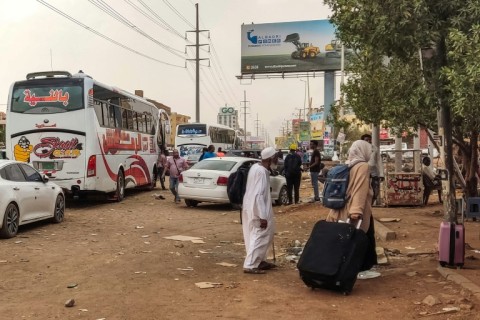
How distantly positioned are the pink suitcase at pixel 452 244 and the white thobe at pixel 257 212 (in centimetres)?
225

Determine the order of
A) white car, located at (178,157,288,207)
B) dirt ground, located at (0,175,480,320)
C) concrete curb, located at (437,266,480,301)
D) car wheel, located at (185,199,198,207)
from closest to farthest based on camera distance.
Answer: dirt ground, located at (0,175,480,320), concrete curb, located at (437,266,480,301), white car, located at (178,157,288,207), car wheel, located at (185,199,198,207)

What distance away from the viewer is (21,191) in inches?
401

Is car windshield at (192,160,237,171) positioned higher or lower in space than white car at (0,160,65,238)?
higher

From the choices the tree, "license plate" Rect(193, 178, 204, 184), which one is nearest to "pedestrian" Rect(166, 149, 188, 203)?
"license plate" Rect(193, 178, 204, 184)

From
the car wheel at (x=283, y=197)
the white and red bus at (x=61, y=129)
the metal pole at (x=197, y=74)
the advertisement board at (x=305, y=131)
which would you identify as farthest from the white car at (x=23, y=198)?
the advertisement board at (x=305, y=131)

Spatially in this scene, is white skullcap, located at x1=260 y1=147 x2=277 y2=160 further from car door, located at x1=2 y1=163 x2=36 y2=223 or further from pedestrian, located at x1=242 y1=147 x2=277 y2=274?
car door, located at x1=2 y1=163 x2=36 y2=223

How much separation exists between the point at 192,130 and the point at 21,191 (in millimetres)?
24962

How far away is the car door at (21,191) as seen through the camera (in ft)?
32.8

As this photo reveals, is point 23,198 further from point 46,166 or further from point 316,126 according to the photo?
point 316,126

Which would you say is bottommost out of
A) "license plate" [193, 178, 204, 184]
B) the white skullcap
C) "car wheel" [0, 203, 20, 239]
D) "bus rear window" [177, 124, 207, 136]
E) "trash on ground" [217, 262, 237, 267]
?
"trash on ground" [217, 262, 237, 267]

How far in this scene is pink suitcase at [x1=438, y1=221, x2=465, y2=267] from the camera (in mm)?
6758

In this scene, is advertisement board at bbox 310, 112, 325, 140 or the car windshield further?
advertisement board at bbox 310, 112, 325, 140

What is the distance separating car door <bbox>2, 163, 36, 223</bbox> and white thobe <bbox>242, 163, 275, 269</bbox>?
5199mm

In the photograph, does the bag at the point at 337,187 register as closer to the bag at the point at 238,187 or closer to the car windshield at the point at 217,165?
the bag at the point at 238,187
